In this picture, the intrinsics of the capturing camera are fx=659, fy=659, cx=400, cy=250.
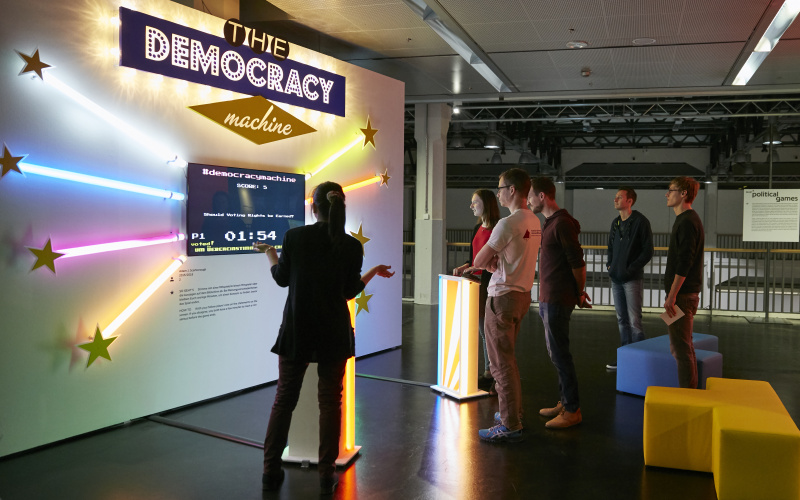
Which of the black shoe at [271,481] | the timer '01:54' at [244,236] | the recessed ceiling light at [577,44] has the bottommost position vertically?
the black shoe at [271,481]

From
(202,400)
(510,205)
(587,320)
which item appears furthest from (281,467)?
(587,320)

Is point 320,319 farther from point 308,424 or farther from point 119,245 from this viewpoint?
point 119,245

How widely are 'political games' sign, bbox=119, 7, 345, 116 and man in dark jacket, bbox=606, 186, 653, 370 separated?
2.90 meters

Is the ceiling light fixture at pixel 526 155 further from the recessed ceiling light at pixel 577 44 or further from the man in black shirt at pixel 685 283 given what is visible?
the man in black shirt at pixel 685 283

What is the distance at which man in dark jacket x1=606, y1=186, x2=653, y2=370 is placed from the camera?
20.0ft

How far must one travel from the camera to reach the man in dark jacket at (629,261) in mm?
6086

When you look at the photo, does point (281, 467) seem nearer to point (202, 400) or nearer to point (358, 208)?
point (202, 400)

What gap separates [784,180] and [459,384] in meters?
19.5

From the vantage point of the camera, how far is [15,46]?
12.7ft

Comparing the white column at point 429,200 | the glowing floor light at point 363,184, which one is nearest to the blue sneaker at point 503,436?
the glowing floor light at point 363,184

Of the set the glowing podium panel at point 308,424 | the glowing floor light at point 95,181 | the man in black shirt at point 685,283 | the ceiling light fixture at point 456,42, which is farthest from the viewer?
the ceiling light fixture at point 456,42

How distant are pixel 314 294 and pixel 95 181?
2.02 meters

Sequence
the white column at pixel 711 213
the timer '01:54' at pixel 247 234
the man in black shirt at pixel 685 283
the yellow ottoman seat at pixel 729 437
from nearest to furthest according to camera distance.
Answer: the yellow ottoman seat at pixel 729 437
the man in black shirt at pixel 685 283
the timer '01:54' at pixel 247 234
the white column at pixel 711 213

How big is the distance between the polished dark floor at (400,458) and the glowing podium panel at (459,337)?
161 millimetres
